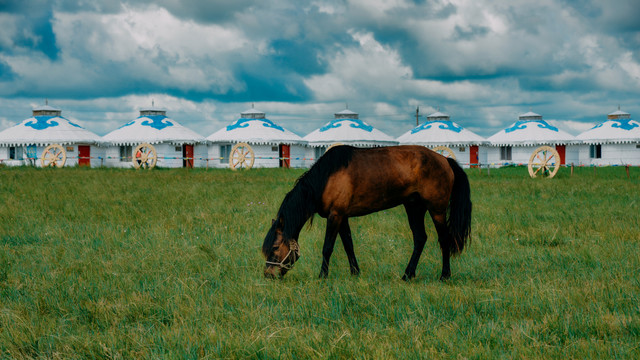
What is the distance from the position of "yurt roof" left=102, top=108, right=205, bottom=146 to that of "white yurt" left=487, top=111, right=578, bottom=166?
2742 centimetres

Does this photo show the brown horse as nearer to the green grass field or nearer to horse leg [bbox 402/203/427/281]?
horse leg [bbox 402/203/427/281]

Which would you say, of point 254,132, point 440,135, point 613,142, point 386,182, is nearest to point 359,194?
point 386,182

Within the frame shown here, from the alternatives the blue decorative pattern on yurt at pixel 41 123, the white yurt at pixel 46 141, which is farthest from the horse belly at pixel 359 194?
the blue decorative pattern on yurt at pixel 41 123

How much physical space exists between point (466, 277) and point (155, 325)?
3.14 metres

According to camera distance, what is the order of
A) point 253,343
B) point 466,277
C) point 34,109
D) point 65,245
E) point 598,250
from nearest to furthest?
point 253,343 → point 466,277 → point 598,250 → point 65,245 → point 34,109

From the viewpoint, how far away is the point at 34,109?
147 feet

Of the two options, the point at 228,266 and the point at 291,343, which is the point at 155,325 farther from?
the point at 228,266

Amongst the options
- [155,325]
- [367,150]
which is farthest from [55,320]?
[367,150]

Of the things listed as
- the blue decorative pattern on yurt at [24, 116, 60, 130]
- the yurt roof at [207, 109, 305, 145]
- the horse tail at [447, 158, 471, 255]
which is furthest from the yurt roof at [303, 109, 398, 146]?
the horse tail at [447, 158, 471, 255]

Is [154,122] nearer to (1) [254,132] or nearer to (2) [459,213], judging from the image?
(1) [254,132]

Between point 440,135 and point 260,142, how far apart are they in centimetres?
1800

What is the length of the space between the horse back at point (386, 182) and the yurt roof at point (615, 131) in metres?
46.1

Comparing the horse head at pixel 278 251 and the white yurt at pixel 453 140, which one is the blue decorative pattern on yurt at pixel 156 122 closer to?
the white yurt at pixel 453 140

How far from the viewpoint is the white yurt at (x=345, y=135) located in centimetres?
4428
